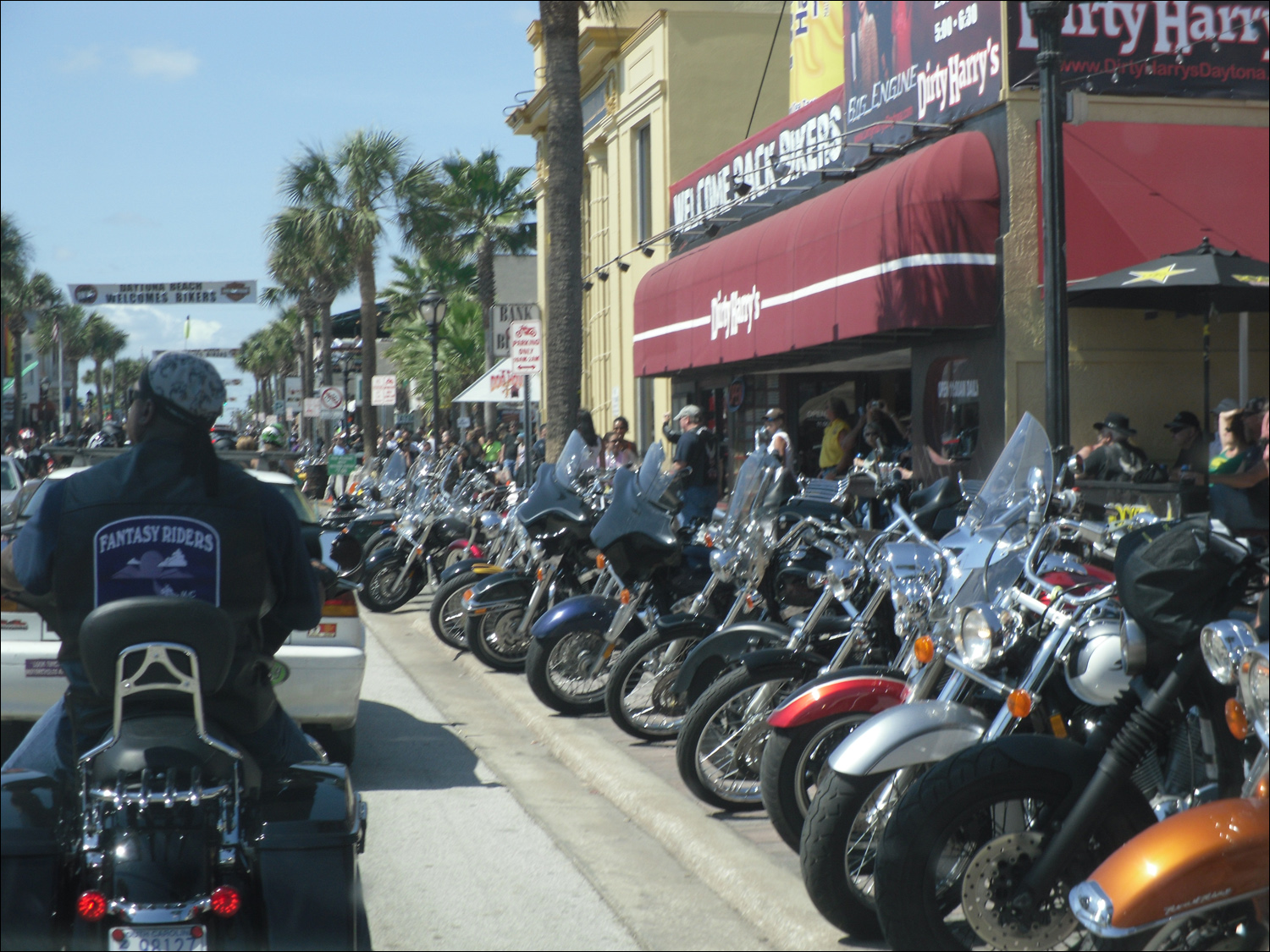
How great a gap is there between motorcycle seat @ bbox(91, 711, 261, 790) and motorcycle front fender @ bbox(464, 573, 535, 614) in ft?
21.6

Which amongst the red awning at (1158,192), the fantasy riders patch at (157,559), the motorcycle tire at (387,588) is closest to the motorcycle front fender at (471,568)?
the motorcycle tire at (387,588)

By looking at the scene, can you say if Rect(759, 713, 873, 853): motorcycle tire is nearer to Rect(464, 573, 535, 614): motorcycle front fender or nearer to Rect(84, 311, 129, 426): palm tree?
Rect(464, 573, 535, 614): motorcycle front fender

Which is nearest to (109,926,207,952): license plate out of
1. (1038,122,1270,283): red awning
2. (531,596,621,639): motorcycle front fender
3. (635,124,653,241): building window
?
(531,596,621,639): motorcycle front fender

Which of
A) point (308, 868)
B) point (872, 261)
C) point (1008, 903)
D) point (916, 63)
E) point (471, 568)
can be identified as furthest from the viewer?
point (916, 63)

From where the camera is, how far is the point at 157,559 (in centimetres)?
314

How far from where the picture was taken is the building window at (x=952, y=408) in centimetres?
1471

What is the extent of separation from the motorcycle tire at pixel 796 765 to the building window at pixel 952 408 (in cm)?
999

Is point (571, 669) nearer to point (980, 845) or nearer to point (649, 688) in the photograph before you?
point (649, 688)

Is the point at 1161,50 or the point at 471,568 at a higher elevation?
the point at 1161,50

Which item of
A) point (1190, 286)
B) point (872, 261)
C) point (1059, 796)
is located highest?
point (872, 261)

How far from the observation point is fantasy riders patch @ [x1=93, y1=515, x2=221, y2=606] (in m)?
3.13

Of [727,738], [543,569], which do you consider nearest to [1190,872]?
[727,738]

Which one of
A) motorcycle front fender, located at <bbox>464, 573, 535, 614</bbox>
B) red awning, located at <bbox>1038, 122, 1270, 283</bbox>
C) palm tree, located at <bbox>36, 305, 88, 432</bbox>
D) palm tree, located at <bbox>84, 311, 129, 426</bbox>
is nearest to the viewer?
motorcycle front fender, located at <bbox>464, 573, 535, 614</bbox>

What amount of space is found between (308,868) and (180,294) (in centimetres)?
5242
